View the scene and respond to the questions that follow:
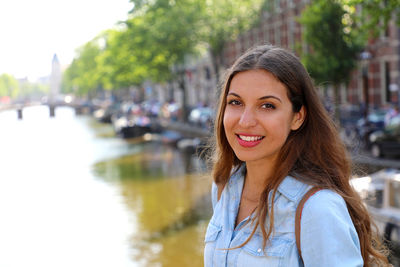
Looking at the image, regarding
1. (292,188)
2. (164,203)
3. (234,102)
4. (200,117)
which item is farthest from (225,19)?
(292,188)

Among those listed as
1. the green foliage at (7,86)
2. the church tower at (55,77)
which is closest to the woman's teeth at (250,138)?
the green foliage at (7,86)

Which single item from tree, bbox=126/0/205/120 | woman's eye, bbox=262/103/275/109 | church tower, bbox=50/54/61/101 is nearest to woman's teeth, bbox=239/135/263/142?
woman's eye, bbox=262/103/275/109

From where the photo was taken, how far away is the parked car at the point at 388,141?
16.1 meters

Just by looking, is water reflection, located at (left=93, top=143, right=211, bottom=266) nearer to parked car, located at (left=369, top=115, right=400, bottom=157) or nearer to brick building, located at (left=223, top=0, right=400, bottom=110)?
parked car, located at (left=369, top=115, right=400, bottom=157)

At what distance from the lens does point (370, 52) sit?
22.8 meters

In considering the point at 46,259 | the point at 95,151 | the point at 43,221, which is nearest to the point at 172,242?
the point at 46,259

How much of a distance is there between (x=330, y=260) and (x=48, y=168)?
26.6 metres

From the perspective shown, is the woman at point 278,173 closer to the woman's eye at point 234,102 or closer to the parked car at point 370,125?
the woman's eye at point 234,102

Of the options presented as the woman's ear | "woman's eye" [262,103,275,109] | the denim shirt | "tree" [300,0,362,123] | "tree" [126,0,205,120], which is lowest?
the denim shirt

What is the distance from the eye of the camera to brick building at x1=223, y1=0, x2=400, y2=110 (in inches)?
942

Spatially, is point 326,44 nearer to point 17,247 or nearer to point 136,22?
point 17,247

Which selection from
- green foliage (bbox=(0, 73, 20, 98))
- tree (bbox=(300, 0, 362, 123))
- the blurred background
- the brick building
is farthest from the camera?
green foliage (bbox=(0, 73, 20, 98))

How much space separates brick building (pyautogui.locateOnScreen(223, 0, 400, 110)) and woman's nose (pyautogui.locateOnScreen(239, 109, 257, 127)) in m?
16.0

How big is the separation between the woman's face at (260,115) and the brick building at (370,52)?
628 inches
